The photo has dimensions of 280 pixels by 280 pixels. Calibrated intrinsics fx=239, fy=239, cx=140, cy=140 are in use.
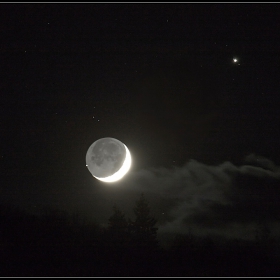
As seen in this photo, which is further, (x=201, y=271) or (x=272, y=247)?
(x=272, y=247)

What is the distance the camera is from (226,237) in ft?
104

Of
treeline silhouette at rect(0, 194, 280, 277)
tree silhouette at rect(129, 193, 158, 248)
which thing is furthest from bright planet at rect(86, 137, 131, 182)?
tree silhouette at rect(129, 193, 158, 248)

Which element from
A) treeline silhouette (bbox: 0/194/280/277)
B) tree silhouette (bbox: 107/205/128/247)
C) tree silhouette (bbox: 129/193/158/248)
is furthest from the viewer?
tree silhouette (bbox: 129/193/158/248)

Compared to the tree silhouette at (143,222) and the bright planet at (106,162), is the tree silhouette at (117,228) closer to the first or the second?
the tree silhouette at (143,222)

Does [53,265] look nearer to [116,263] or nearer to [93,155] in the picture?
[116,263]

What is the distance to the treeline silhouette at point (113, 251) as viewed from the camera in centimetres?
1805

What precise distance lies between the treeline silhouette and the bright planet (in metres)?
6.95

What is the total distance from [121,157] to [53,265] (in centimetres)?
948

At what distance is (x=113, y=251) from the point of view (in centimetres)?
2178

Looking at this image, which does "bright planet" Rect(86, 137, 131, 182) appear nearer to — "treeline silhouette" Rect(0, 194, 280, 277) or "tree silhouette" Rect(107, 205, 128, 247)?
"treeline silhouette" Rect(0, 194, 280, 277)

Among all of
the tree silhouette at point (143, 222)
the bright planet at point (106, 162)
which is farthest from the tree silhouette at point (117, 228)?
the bright planet at point (106, 162)

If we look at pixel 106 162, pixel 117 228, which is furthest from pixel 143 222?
pixel 106 162

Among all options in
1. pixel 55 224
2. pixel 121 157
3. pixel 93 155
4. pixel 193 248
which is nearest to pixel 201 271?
pixel 193 248

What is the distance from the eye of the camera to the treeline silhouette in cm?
1805
